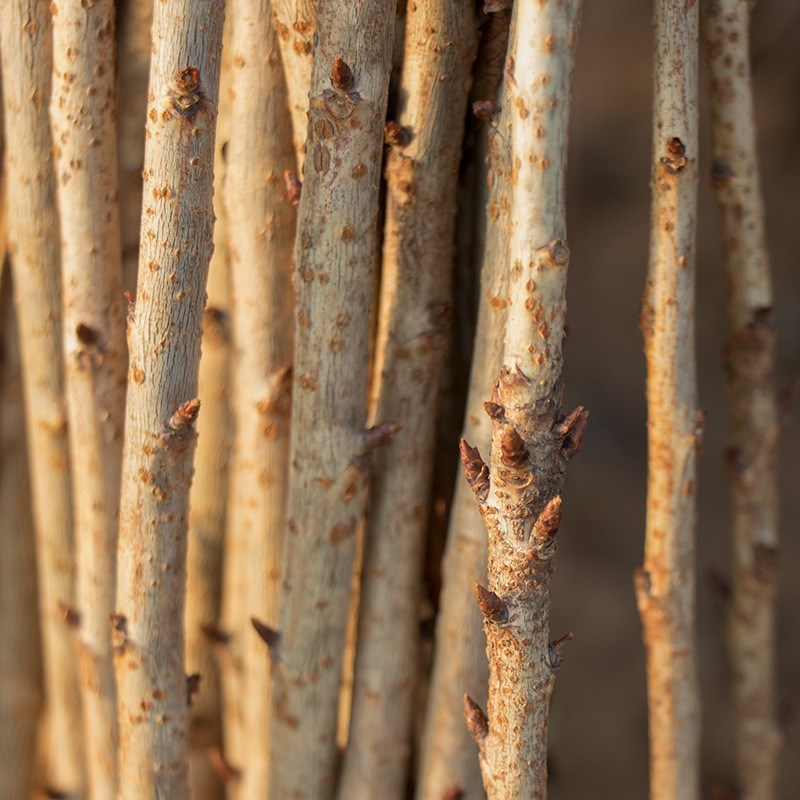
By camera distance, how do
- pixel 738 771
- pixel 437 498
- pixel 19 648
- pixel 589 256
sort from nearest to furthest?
pixel 437 498 < pixel 738 771 < pixel 19 648 < pixel 589 256

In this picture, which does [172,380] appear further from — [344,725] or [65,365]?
[344,725]

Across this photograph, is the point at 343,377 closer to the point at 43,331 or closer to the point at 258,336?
the point at 258,336

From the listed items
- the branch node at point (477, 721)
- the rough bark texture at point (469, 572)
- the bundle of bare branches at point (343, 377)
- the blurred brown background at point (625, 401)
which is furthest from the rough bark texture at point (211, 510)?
the blurred brown background at point (625, 401)

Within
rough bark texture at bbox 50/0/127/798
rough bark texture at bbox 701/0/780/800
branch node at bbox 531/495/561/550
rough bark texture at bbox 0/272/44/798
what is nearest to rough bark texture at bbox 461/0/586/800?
branch node at bbox 531/495/561/550

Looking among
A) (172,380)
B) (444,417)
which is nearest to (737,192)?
(444,417)

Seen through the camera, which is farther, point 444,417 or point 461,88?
point 444,417

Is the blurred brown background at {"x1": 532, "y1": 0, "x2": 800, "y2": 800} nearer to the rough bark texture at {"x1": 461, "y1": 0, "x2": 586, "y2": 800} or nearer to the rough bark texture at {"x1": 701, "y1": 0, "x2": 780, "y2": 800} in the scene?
the rough bark texture at {"x1": 701, "y1": 0, "x2": 780, "y2": 800}

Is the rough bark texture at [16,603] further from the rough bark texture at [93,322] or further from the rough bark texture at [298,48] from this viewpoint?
the rough bark texture at [298,48]
